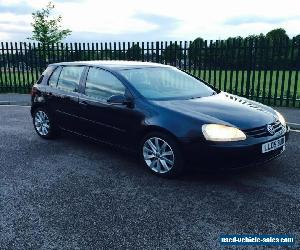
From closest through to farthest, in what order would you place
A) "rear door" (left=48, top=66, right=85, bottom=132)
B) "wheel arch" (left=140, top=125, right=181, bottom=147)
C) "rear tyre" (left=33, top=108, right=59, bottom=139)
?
"wheel arch" (left=140, top=125, right=181, bottom=147) < "rear door" (left=48, top=66, right=85, bottom=132) < "rear tyre" (left=33, top=108, right=59, bottom=139)

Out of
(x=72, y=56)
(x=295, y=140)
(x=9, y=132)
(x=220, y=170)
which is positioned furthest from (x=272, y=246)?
(x=72, y=56)

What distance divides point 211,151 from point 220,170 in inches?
11.4

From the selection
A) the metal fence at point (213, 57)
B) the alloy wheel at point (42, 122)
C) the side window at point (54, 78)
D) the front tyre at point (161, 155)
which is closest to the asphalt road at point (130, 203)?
the front tyre at point (161, 155)

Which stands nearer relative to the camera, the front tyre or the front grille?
the front grille

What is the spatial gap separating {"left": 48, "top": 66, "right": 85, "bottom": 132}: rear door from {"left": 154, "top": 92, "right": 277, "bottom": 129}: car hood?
1692 millimetres

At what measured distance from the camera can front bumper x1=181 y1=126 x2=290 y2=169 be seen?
12.4ft

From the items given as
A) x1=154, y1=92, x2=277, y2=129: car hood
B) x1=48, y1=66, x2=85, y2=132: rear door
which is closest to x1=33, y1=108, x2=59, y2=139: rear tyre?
x1=48, y1=66, x2=85, y2=132: rear door

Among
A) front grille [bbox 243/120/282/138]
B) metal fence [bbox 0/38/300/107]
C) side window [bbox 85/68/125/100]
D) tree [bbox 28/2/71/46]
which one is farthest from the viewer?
tree [bbox 28/2/71/46]

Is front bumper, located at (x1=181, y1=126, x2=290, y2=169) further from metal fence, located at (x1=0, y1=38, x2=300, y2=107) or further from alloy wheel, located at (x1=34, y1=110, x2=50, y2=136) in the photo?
metal fence, located at (x1=0, y1=38, x2=300, y2=107)

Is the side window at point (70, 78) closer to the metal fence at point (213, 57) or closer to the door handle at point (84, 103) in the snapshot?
the door handle at point (84, 103)

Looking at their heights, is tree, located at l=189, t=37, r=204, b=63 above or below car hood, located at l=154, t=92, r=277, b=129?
above

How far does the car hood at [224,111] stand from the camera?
13.0 ft

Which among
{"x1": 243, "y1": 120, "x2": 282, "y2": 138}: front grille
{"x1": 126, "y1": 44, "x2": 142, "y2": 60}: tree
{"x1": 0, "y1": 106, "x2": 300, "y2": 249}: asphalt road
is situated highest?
{"x1": 126, "y1": 44, "x2": 142, "y2": 60}: tree

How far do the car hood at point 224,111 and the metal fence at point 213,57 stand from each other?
488 cm
